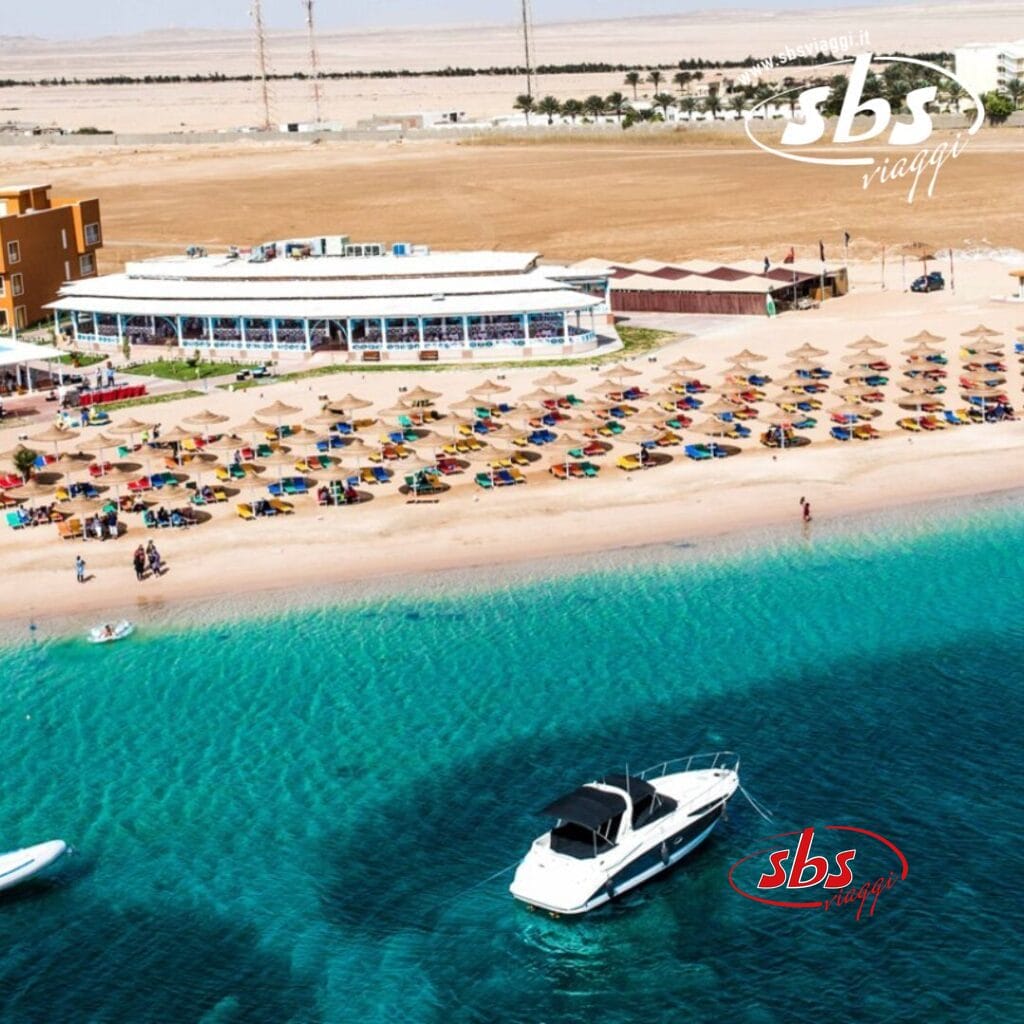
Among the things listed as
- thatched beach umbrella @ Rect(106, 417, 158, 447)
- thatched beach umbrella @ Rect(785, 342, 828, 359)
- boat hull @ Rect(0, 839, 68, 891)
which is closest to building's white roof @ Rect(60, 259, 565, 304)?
thatched beach umbrella @ Rect(785, 342, 828, 359)

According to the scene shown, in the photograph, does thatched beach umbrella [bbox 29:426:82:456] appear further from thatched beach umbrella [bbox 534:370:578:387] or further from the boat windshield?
the boat windshield

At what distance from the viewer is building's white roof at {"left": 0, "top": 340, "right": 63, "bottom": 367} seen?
259 feet

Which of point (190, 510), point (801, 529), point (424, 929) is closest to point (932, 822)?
point (424, 929)

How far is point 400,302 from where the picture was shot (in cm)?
8531

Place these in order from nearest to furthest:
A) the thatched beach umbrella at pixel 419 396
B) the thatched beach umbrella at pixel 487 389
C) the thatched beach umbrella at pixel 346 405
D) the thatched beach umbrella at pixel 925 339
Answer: the thatched beach umbrella at pixel 346 405 → the thatched beach umbrella at pixel 419 396 → the thatched beach umbrella at pixel 487 389 → the thatched beach umbrella at pixel 925 339

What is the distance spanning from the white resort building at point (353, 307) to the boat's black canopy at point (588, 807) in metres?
49.5

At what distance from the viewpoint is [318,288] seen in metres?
89.4

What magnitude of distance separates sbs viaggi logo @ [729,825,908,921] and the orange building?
6973cm

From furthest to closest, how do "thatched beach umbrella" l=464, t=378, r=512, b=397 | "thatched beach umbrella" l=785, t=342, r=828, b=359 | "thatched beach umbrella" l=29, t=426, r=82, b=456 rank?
1. "thatched beach umbrella" l=785, t=342, r=828, b=359
2. "thatched beach umbrella" l=464, t=378, r=512, b=397
3. "thatched beach umbrella" l=29, t=426, r=82, b=456

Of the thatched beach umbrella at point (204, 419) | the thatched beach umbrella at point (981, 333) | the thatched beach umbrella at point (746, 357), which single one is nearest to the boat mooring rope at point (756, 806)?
the thatched beach umbrella at point (204, 419)

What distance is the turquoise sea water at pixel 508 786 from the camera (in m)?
31.4

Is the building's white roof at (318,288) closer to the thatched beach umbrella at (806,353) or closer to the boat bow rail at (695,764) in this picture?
the thatched beach umbrella at (806,353)

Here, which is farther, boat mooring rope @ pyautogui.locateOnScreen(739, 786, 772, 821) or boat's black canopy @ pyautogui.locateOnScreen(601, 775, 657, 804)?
boat mooring rope @ pyautogui.locateOnScreen(739, 786, 772, 821)

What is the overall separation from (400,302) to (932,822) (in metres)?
54.5
